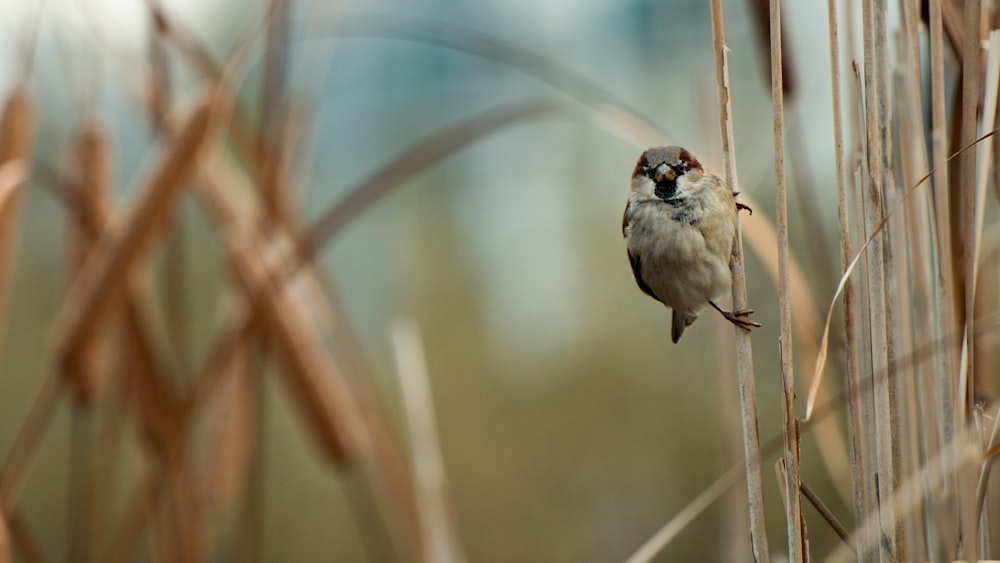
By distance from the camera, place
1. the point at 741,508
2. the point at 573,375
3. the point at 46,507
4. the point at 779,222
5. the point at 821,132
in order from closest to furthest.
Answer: the point at 779,222
the point at 741,508
the point at 821,132
the point at 46,507
the point at 573,375

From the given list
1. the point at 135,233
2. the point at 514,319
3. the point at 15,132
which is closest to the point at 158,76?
the point at 15,132

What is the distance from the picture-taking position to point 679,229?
1.15 metres

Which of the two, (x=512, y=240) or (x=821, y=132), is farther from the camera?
(x=512, y=240)

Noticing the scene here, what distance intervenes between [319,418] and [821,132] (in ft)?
4.24

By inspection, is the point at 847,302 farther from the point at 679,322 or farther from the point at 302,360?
the point at 302,360

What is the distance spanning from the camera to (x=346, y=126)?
632 centimetres

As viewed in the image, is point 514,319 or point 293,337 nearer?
point 293,337

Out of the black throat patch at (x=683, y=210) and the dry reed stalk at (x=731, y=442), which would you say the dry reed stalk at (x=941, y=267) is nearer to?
the black throat patch at (x=683, y=210)

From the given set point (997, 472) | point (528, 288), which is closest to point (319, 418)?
point (997, 472)

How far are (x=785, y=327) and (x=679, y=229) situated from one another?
0.33m

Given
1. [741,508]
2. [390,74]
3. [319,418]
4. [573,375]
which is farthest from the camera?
[390,74]

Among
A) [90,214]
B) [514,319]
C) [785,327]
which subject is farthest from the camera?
[514,319]

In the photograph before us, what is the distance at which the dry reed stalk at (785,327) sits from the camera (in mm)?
830

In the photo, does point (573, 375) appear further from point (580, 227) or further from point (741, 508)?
point (741, 508)
